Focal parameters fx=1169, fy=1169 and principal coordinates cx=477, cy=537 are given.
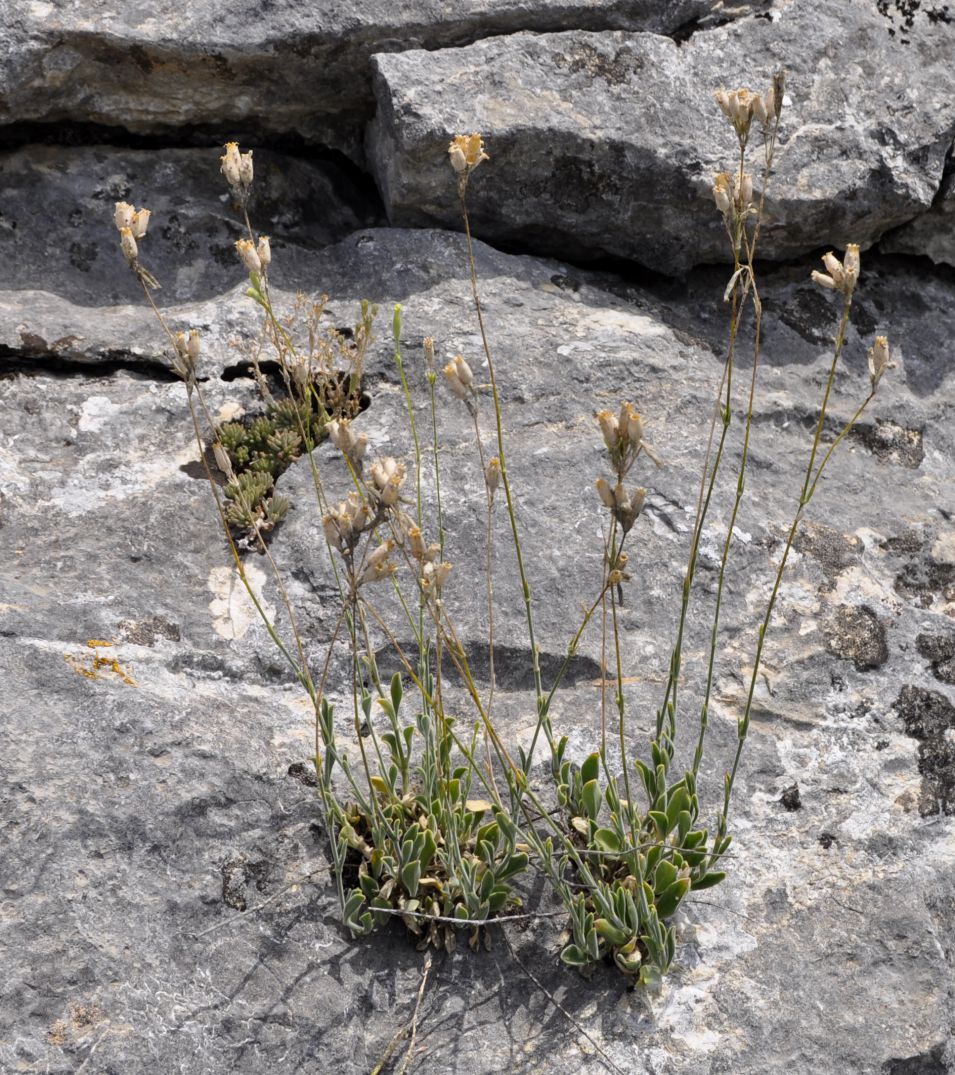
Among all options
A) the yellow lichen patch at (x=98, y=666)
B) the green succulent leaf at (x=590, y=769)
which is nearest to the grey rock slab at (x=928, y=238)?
the green succulent leaf at (x=590, y=769)

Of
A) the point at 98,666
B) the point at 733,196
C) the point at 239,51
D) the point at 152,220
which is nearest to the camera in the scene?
the point at 733,196

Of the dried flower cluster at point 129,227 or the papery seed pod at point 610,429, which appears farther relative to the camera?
the dried flower cluster at point 129,227

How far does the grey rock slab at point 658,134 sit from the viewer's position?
4625mm

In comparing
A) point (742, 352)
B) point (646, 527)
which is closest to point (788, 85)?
point (742, 352)

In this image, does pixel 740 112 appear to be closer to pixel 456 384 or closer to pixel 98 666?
pixel 456 384

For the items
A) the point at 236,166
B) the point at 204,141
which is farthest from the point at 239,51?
the point at 236,166

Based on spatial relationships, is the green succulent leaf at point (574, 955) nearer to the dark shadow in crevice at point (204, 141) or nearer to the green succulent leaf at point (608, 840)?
the green succulent leaf at point (608, 840)

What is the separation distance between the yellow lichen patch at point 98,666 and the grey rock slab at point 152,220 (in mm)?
1773

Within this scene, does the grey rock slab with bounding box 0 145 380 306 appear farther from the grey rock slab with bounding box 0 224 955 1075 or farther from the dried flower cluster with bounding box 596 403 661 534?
the dried flower cluster with bounding box 596 403 661 534

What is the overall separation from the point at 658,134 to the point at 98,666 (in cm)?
302

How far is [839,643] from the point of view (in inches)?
145

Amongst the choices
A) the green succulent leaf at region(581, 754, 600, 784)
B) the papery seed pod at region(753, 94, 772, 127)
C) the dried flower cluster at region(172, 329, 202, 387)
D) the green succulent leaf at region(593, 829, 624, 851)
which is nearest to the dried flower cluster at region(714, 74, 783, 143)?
the papery seed pod at region(753, 94, 772, 127)

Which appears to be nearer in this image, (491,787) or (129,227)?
(129,227)

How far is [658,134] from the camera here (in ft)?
15.4
